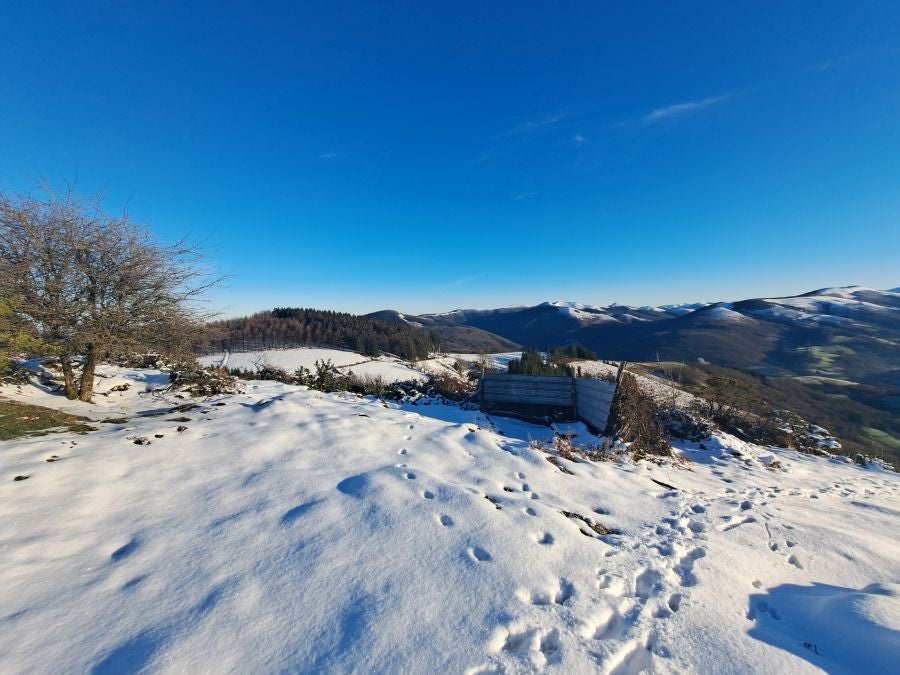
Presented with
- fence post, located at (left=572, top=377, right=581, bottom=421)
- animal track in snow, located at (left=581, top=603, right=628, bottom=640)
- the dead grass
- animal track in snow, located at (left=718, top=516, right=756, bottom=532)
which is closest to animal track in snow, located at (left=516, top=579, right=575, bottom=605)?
animal track in snow, located at (left=581, top=603, right=628, bottom=640)

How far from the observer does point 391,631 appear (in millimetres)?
2502

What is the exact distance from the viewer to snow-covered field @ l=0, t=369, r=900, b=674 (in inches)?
94.9

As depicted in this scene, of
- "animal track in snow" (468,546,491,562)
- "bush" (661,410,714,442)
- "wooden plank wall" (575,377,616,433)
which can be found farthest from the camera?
"bush" (661,410,714,442)

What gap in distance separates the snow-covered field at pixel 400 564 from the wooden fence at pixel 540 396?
3913mm

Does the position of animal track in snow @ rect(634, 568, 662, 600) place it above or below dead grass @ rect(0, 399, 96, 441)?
below

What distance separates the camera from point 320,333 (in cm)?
5872

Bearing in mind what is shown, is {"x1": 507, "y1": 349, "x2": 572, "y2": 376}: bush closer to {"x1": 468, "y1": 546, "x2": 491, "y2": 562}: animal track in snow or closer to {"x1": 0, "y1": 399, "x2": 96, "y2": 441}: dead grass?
{"x1": 468, "y1": 546, "x2": 491, "y2": 562}: animal track in snow

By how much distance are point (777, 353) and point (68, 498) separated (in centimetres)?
13204

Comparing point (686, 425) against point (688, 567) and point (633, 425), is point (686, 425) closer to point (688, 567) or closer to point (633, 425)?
point (633, 425)

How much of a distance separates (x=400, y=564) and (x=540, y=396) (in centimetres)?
825

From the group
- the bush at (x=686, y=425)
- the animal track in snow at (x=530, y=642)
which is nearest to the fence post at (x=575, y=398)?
the bush at (x=686, y=425)

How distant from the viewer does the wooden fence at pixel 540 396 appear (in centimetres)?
998

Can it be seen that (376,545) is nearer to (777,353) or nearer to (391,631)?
(391,631)

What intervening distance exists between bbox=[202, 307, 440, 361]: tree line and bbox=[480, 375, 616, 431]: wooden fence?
38.0 metres
